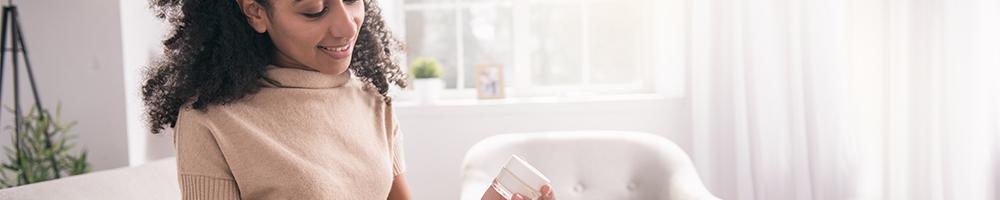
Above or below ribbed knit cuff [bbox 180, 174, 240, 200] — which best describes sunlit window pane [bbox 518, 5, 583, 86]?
above

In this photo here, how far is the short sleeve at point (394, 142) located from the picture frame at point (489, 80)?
5.13ft

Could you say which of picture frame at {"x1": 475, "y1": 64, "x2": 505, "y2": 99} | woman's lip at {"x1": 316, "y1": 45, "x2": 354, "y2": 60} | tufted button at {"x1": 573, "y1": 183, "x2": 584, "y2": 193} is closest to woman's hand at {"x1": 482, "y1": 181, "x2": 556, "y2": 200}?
woman's lip at {"x1": 316, "y1": 45, "x2": 354, "y2": 60}

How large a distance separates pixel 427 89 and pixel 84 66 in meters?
1.08

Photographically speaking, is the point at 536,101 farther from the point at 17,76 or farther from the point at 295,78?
the point at 295,78

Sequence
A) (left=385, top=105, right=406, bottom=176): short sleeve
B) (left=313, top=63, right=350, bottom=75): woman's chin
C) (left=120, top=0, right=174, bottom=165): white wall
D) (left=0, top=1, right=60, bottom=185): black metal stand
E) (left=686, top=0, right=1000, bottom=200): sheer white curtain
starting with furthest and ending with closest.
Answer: (left=686, top=0, right=1000, bottom=200): sheer white curtain
(left=120, top=0, right=174, bottom=165): white wall
(left=0, top=1, right=60, bottom=185): black metal stand
(left=385, top=105, right=406, bottom=176): short sleeve
(left=313, top=63, right=350, bottom=75): woman's chin

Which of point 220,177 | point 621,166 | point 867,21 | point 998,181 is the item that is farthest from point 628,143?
point 220,177

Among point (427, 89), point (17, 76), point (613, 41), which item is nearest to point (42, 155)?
point (17, 76)

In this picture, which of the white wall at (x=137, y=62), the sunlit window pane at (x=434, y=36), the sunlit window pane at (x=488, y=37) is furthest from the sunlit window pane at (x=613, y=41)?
the white wall at (x=137, y=62)

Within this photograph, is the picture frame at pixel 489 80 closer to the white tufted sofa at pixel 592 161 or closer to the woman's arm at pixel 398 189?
the white tufted sofa at pixel 592 161

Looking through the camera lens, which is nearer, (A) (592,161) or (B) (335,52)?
(B) (335,52)

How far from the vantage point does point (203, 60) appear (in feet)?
2.68

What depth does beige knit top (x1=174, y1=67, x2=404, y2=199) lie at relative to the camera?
2.55 ft

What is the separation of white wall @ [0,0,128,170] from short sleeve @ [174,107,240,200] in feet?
4.22

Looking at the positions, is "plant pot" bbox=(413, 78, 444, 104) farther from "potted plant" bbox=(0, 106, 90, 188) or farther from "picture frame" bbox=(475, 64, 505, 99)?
"potted plant" bbox=(0, 106, 90, 188)
